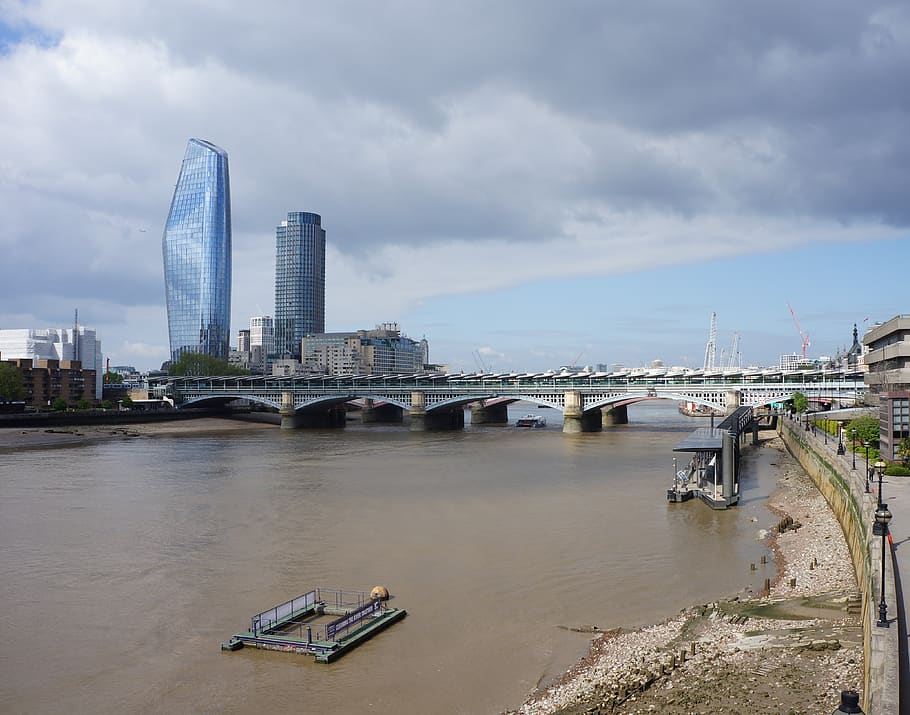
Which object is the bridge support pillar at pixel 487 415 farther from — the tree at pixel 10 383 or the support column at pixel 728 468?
the support column at pixel 728 468

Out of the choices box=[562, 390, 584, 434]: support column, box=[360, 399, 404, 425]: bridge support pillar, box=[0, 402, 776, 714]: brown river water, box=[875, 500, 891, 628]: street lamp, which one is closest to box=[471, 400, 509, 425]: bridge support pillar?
box=[360, 399, 404, 425]: bridge support pillar

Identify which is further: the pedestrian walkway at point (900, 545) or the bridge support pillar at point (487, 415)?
the bridge support pillar at point (487, 415)

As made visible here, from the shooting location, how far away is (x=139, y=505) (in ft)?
140

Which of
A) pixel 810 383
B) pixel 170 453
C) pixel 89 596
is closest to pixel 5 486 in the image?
pixel 170 453

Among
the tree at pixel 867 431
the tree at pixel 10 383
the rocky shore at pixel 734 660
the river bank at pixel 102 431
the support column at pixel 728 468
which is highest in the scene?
the tree at pixel 10 383

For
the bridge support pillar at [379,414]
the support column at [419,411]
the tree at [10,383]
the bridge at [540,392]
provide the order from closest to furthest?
the bridge at [540,392]
the support column at [419,411]
the tree at [10,383]
the bridge support pillar at [379,414]

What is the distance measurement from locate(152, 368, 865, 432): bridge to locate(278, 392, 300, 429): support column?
5.5 inches

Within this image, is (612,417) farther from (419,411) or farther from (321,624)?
(321,624)

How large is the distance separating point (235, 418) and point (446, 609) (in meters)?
116

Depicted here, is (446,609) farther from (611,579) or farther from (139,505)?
(139,505)

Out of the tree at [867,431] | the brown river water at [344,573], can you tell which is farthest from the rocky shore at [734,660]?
the tree at [867,431]

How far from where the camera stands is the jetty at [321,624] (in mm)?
19094

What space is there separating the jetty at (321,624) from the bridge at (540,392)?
234ft

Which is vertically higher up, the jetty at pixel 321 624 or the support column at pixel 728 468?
the support column at pixel 728 468
